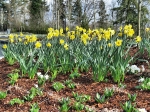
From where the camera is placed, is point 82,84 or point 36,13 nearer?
point 82,84

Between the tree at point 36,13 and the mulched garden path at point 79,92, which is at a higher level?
the tree at point 36,13

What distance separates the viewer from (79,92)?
138 inches

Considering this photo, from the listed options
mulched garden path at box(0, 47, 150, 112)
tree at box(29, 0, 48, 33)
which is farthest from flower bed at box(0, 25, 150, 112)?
tree at box(29, 0, 48, 33)

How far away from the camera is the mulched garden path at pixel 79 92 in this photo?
3.06m

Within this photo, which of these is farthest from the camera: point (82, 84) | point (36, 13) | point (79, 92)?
point (36, 13)

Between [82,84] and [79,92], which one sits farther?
[82,84]

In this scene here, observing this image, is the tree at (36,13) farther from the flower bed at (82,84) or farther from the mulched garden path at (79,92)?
the mulched garden path at (79,92)

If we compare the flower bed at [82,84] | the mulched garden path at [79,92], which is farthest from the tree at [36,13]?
the mulched garden path at [79,92]

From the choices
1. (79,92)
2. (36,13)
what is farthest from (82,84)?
(36,13)

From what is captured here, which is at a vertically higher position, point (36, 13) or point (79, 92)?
point (36, 13)

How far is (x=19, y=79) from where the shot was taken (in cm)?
421

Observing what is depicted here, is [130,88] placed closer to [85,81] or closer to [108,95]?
[108,95]

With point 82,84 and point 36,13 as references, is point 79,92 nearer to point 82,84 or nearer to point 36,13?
point 82,84

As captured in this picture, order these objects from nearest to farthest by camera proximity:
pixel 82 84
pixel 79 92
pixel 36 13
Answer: pixel 79 92 → pixel 82 84 → pixel 36 13
